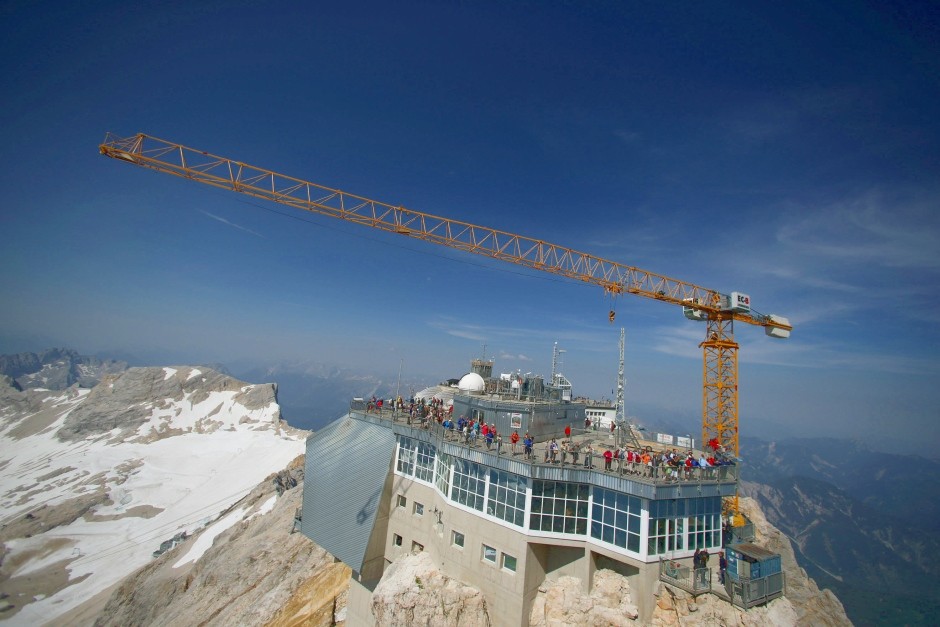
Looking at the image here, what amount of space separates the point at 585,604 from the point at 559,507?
560 centimetres

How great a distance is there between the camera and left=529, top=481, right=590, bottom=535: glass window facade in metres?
26.1

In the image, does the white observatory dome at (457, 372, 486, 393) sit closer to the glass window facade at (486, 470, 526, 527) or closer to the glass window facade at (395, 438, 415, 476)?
the glass window facade at (395, 438, 415, 476)

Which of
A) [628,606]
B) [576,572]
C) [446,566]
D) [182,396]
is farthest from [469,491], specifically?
[182,396]

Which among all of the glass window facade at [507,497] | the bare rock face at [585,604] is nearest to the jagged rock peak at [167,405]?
the glass window facade at [507,497]

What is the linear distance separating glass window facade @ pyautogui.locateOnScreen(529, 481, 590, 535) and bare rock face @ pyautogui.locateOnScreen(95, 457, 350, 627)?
24.4 metres

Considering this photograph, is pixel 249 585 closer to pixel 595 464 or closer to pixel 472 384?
pixel 472 384

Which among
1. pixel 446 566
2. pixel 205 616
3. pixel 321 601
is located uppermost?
pixel 446 566

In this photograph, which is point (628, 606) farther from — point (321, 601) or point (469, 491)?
point (321, 601)

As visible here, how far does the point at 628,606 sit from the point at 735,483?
11381 millimetres

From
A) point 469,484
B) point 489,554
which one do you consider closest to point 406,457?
point 469,484

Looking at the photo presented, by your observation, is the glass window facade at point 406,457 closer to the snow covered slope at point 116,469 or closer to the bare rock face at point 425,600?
the bare rock face at point 425,600

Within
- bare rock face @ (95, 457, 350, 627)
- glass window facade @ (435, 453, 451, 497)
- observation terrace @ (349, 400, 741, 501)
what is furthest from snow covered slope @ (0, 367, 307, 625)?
observation terrace @ (349, 400, 741, 501)

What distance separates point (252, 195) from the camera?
47.7 m

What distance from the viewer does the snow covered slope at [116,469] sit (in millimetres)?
97800
